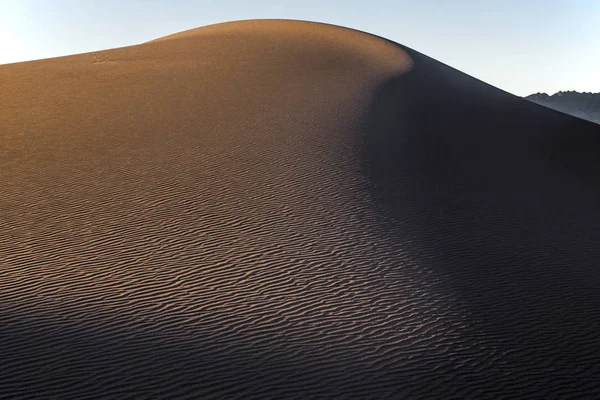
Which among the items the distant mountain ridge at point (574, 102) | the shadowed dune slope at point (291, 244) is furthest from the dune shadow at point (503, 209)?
the distant mountain ridge at point (574, 102)

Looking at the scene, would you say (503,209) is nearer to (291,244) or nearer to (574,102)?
(291,244)

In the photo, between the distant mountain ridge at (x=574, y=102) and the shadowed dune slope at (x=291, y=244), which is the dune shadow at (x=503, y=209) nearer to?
the shadowed dune slope at (x=291, y=244)

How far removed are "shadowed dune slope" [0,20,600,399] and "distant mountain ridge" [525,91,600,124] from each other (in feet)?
440

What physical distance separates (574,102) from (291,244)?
538 ft

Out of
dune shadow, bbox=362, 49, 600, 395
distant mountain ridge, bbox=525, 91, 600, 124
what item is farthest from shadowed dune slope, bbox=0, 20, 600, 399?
distant mountain ridge, bbox=525, 91, 600, 124

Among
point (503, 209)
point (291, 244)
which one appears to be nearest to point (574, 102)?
point (503, 209)

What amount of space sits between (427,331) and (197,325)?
106 inches

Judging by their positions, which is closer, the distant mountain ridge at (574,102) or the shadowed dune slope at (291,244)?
the shadowed dune slope at (291,244)

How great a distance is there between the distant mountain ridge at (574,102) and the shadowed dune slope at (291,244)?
13413 centimetres

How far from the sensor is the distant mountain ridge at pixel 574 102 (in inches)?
5871

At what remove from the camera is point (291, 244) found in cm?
1129

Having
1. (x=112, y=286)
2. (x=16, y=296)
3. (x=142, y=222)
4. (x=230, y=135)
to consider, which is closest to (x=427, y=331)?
(x=112, y=286)

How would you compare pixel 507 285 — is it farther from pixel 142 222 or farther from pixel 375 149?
pixel 375 149

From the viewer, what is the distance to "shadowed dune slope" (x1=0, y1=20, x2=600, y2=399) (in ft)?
23.4
